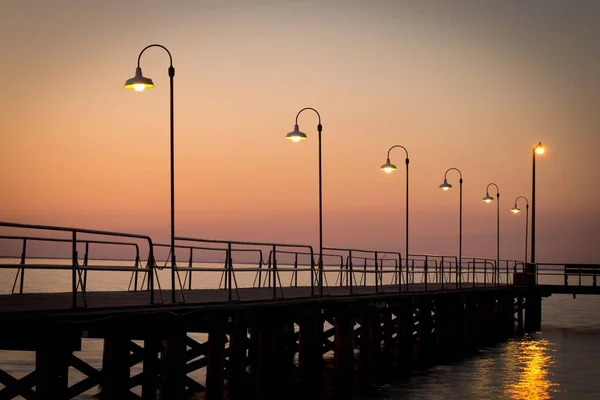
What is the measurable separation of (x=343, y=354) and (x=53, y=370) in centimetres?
1375

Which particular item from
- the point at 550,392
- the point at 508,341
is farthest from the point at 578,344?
the point at 550,392

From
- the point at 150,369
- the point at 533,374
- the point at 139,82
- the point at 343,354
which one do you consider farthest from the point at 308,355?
the point at 533,374

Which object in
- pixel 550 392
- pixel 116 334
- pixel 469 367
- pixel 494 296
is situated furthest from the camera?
pixel 494 296

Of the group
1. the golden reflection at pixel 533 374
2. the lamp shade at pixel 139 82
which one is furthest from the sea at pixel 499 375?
the lamp shade at pixel 139 82

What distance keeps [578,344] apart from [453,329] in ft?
42.3

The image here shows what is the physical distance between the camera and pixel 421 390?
29172 millimetres

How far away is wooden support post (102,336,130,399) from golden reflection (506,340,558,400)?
51.1ft

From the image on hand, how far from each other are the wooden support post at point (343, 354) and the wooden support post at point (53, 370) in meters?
12.9

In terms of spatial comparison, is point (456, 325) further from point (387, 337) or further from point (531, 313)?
point (531, 313)

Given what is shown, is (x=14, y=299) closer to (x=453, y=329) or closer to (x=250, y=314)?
(x=250, y=314)

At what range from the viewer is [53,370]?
48.3 feet

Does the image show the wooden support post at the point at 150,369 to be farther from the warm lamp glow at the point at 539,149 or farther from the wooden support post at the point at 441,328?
the warm lamp glow at the point at 539,149

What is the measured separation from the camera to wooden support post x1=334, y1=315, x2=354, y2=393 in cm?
2712

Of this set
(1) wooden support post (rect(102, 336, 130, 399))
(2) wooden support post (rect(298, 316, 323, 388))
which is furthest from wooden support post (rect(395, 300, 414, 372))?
(1) wooden support post (rect(102, 336, 130, 399))
